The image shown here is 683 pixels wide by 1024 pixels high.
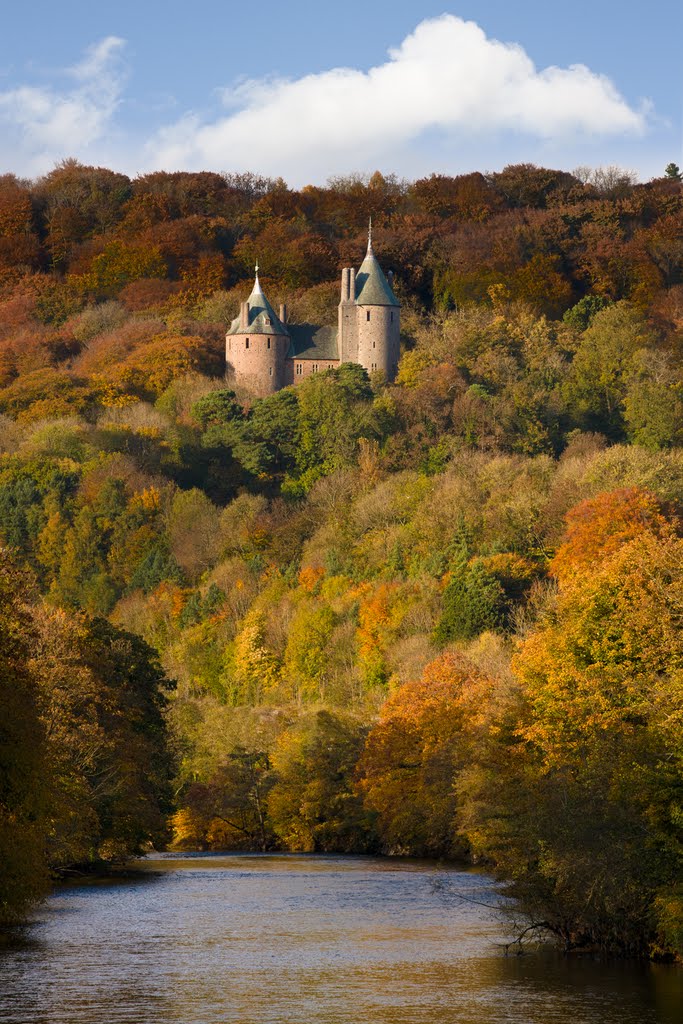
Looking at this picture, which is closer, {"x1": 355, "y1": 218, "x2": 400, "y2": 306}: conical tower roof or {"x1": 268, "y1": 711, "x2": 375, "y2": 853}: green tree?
{"x1": 268, "y1": 711, "x2": 375, "y2": 853}: green tree

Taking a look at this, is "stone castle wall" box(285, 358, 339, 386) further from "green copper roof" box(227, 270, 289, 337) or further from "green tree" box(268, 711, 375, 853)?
"green tree" box(268, 711, 375, 853)

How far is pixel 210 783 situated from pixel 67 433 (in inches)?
1601

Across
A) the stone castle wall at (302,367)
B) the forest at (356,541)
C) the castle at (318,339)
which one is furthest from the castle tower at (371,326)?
the forest at (356,541)

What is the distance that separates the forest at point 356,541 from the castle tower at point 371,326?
95.7 inches

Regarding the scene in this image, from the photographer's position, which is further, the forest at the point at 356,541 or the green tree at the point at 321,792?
the green tree at the point at 321,792

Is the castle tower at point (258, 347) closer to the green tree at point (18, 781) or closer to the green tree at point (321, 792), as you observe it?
the green tree at point (321, 792)

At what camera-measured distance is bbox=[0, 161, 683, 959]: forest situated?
40531 millimetres

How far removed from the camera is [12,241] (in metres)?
142

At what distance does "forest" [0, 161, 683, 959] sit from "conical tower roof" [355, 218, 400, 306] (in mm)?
3103

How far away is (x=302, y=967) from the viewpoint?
38.0m

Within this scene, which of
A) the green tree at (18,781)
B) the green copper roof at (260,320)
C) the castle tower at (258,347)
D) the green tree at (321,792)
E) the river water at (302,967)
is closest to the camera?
the river water at (302,967)

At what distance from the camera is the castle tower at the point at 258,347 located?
403 ft

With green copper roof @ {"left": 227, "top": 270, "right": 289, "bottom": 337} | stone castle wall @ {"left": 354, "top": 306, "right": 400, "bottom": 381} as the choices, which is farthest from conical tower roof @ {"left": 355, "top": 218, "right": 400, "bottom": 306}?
green copper roof @ {"left": 227, "top": 270, "right": 289, "bottom": 337}

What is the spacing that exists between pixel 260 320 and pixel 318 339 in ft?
14.3
